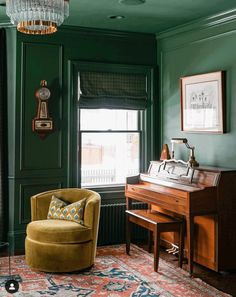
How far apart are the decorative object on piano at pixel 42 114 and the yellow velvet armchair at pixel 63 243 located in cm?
113

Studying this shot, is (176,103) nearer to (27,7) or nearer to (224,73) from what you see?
(224,73)

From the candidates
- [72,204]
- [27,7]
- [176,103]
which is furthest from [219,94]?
[27,7]

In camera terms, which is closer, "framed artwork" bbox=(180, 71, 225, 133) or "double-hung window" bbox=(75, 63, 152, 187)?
"framed artwork" bbox=(180, 71, 225, 133)

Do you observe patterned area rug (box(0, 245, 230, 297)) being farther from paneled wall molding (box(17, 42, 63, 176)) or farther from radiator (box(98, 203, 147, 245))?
paneled wall molding (box(17, 42, 63, 176))

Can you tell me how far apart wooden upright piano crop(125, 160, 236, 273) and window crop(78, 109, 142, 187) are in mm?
1260

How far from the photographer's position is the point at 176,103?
5.68m

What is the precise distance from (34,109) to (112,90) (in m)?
1.03

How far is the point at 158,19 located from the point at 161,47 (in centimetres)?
80

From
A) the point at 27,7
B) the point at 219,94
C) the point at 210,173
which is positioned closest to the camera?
the point at 27,7

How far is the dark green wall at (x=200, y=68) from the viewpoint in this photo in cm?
476

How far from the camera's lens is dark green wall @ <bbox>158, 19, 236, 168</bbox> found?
476cm

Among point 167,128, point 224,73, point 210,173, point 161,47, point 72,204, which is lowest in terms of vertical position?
point 72,204

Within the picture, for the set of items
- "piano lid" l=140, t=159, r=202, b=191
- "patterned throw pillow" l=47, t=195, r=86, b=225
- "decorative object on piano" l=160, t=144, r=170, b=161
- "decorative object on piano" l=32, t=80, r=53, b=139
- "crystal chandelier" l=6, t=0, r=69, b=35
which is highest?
"crystal chandelier" l=6, t=0, r=69, b=35

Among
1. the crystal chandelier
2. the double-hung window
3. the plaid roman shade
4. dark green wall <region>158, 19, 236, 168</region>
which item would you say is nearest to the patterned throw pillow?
the double-hung window
